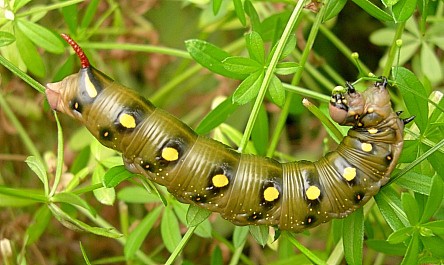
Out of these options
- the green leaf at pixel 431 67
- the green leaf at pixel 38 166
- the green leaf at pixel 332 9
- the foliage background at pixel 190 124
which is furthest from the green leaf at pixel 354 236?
the green leaf at pixel 431 67

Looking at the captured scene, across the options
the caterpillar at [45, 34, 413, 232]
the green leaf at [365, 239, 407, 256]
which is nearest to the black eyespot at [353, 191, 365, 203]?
the caterpillar at [45, 34, 413, 232]

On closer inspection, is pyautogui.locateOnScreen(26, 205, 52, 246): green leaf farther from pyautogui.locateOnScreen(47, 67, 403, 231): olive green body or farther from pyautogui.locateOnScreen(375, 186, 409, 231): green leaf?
pyautogui.locateOnScreen(375, 186, 409, 231): green leaf

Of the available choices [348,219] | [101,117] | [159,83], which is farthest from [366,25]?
[101,117]

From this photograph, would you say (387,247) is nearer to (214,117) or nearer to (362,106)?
(362,106)

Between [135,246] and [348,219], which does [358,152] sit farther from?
[135,246]

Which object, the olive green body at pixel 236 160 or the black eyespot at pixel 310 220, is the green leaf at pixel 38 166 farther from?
the black eyespot at pixel 310 220

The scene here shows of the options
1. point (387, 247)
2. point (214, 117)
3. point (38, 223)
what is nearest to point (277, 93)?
point (214, 117)
